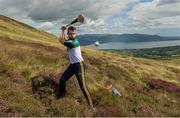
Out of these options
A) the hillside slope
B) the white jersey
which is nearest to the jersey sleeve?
the white jersey

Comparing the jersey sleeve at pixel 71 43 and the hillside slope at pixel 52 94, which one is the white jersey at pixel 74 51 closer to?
the jersey sleeve at pixel 71 43

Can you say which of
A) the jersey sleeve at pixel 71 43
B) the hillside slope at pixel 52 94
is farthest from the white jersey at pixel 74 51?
the hillside slope at pixel 52 94

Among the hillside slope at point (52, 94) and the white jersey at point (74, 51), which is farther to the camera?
the white jersey at point (74, 51)

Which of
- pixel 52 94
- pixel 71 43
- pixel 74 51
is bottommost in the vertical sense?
pixel 52 94

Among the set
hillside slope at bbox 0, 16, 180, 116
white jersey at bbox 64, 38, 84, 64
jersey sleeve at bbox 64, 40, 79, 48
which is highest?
jersey sleeve at bbox 64, 40, 79, 48

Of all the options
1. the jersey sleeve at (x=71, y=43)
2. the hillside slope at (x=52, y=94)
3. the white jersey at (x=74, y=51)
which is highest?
the jersey sleeve at (x=71, y=43)

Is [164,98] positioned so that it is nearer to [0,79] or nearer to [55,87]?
[55,87]

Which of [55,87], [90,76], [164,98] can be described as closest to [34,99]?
[55,87]

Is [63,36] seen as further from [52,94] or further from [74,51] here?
[52,94]

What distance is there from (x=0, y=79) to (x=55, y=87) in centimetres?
266

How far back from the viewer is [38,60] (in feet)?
64.5

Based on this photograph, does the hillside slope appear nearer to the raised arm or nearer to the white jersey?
the white jersey

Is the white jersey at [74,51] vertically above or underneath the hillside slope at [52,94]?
above

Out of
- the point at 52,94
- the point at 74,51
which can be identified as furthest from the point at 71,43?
the point at 52,94
